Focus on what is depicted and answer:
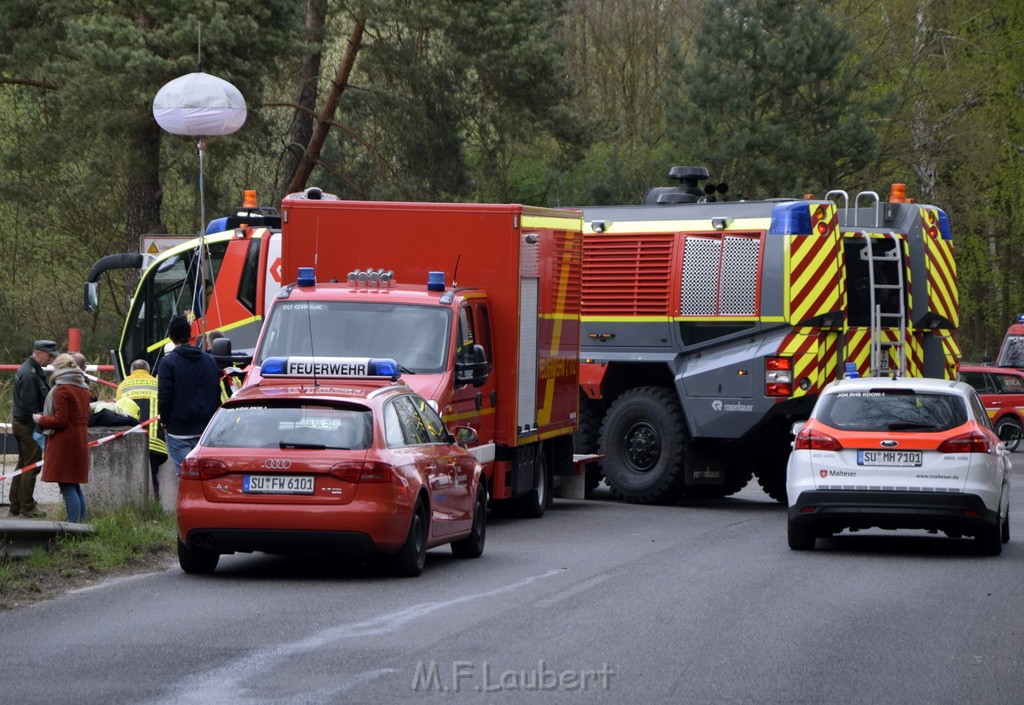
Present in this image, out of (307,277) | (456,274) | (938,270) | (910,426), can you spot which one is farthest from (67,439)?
(938,270)

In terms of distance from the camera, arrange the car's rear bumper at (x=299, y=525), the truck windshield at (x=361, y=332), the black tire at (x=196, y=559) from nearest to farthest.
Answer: the car's rear bumper at (x=299, y=525) < the black tire at (x=196, y=559) < the truck windshield at (x=361, y=332)

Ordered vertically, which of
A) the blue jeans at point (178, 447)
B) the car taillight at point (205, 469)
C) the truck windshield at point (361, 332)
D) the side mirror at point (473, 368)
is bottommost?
the blue jeans at point (178, 447)

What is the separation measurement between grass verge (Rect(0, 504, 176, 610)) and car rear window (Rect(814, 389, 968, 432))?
571cm

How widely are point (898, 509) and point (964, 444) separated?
2.58ft

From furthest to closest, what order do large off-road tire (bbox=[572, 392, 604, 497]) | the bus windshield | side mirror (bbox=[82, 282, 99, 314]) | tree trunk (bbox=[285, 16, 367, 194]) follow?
tree trunk (bbox=[285, 16, 367, 194])
the bus windshield
side mirror (bbox=[82, 282, 99, 314])
large off-road tire (bbox=[572, 392, 604, 497])

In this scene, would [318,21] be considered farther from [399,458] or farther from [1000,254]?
[1000,254]

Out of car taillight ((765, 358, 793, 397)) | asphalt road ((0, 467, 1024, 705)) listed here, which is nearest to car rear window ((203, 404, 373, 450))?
asphalt road ((0, 467, 1024, 705))

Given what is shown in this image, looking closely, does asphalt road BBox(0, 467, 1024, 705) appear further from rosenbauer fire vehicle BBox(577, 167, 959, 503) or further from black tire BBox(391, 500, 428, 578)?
rosenbauer fire vehicle BBox(577, 167, 959, 503)

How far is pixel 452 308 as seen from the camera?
54.2 feet

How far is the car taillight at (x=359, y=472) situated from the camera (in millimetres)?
12211

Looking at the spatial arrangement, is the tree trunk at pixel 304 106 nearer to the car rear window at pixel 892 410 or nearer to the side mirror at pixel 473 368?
the side mirror at pixel 473 368

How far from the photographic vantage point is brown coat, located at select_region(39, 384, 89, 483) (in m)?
14.8

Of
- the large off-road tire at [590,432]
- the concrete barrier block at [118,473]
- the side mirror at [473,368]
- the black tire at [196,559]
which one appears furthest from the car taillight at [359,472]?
the large off-road tire at [590,432]

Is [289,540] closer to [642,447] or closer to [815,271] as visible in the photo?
[815,271]
